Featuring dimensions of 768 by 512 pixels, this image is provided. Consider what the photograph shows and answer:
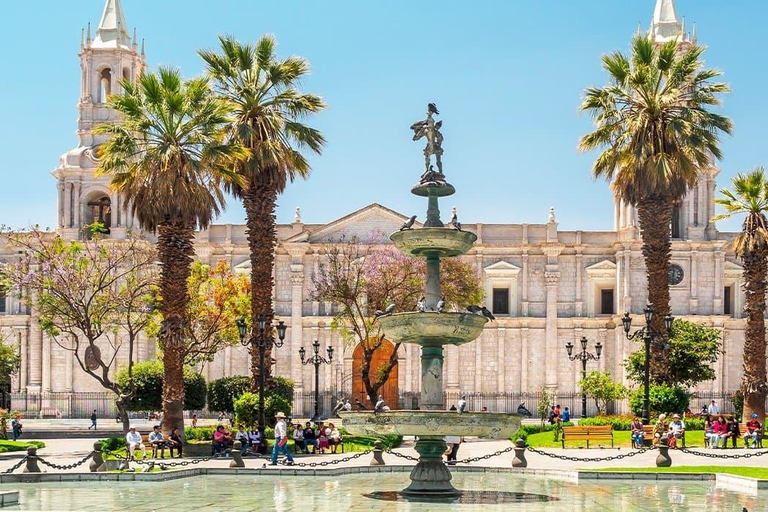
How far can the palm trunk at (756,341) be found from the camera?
36.5 m

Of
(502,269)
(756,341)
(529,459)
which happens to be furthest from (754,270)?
(502,269)

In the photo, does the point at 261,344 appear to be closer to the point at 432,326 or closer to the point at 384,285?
the point at 384,285

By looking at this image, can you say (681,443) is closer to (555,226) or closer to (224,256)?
(555,226)

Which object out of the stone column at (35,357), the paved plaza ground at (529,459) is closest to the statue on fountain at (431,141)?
the paved plaza ground at (529,459)

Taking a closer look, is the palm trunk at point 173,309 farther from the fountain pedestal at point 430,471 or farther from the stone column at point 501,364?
the stone column at point 501,364

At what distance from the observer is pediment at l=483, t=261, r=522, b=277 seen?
55.2 meters

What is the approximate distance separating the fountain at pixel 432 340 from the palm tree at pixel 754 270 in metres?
19.9

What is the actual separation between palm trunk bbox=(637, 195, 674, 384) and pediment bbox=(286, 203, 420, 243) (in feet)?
64.4

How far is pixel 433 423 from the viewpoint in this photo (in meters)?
17.7

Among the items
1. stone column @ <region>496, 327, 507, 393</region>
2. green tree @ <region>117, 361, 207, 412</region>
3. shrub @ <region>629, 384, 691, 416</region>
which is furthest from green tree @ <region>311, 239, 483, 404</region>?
stone column @ <region>496, 327, 507, 393</region>

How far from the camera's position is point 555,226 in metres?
54.9

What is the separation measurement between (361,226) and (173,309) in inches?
985

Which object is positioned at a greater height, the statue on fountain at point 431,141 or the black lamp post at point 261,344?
the statue on fountain at point 431,141

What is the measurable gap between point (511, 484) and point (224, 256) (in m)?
34.7
